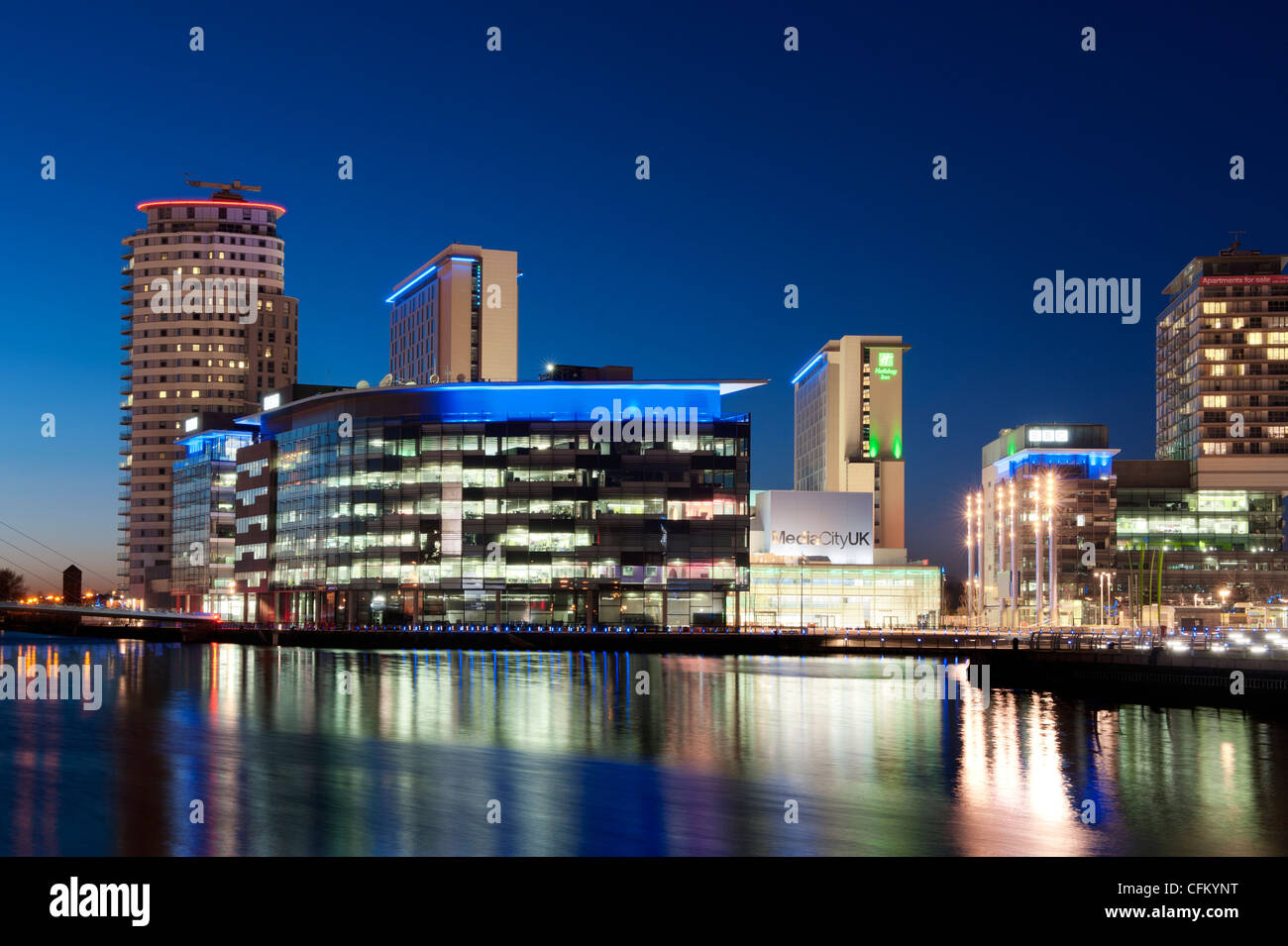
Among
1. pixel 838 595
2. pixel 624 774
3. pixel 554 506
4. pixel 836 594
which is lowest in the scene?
pixel 624 774

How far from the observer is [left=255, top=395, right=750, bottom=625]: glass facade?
153 metres

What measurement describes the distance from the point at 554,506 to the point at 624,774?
354 ft

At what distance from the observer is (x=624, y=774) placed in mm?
46250

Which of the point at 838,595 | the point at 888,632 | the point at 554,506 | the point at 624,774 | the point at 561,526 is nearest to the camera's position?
the point at 624,774

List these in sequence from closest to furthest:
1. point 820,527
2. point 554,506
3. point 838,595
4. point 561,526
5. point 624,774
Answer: point 624,774, point 561,526, point 554,506, point 838,595, point 820,527

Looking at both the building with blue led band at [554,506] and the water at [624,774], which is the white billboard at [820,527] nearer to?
the building with blue led band at [554,506]

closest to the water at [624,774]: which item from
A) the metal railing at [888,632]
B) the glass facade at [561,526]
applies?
the metal railing at [888,632]

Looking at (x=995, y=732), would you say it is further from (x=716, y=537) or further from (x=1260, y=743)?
(x=716, y=537)

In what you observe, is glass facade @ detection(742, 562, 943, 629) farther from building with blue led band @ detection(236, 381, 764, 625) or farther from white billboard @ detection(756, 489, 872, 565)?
building with blue led band @ detection(236, 381, 764, 625)

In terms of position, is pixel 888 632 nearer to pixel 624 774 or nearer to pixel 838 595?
pixel 838 595

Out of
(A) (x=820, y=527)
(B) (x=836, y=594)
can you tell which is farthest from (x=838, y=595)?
(A) (x=820, y=527)

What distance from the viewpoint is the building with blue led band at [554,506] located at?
153125mm

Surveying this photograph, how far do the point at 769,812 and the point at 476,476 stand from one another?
119476 mm
